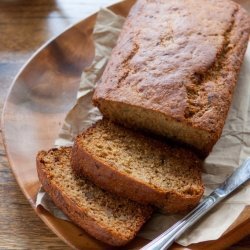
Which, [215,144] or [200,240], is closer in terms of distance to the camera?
[200,240]

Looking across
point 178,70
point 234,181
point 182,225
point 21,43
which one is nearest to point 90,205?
point 182,225

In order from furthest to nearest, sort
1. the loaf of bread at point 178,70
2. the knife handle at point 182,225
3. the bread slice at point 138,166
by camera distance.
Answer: the loaf of bread at point 178,70 → the bread slice at point 138,166 → the knife handle at point 182,225

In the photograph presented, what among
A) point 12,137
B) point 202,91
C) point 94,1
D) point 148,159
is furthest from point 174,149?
point 94,1

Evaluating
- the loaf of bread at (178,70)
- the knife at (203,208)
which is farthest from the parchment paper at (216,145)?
the loaf of bread at (178,70)

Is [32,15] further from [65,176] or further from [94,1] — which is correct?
[65,176]

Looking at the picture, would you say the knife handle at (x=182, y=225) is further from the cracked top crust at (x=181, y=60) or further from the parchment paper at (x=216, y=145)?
the cracked top crust at (x=181, y=60)

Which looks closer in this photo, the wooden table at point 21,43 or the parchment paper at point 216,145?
the parchment paper at point 216,145
